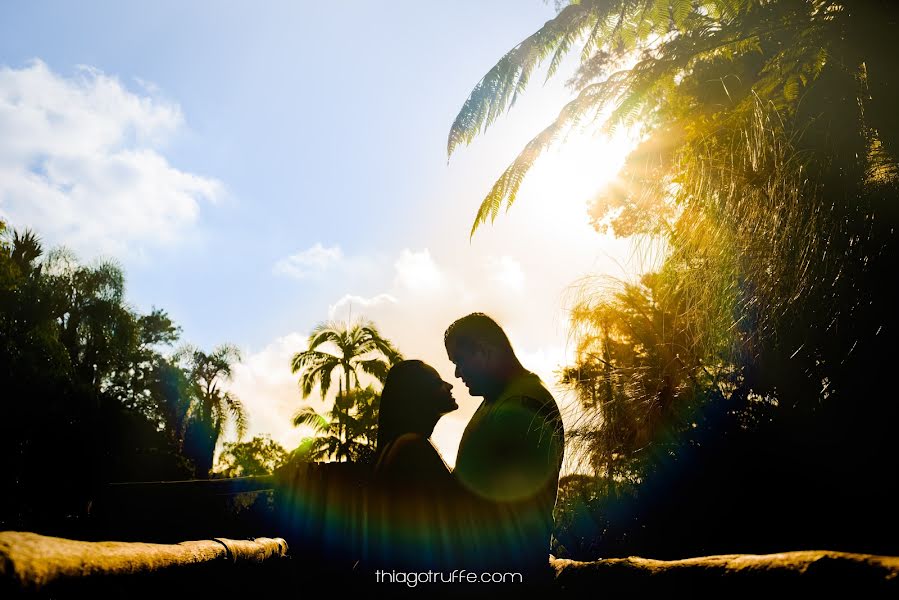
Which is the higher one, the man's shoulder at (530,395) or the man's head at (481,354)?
A: the man's head at (481,354)

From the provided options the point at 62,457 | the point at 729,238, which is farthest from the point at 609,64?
the point at 62,457

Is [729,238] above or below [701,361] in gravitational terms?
above

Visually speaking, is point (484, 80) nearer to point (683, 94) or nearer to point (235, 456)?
point (683, 94)

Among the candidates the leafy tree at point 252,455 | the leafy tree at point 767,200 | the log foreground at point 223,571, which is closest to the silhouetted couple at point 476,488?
the log foreground at point 223,571

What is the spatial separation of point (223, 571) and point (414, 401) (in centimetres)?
90

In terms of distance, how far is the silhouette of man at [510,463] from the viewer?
162 centimetres

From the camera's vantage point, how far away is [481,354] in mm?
2098

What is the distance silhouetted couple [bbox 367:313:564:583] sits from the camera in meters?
1.56

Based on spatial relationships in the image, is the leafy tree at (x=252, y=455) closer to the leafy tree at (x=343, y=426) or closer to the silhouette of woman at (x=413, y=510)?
the leafy tree at (x=343, y=426)

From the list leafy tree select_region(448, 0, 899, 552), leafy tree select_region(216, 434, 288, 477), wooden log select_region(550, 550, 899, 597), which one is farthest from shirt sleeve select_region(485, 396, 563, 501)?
leafy tree select_region(216, 434, 288, 477)

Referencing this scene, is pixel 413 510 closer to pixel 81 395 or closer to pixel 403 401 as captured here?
pixel 403 401

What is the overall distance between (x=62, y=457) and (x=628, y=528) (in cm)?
1973

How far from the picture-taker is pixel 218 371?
1228 inches

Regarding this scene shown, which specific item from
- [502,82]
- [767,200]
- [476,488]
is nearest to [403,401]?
[476,488]
